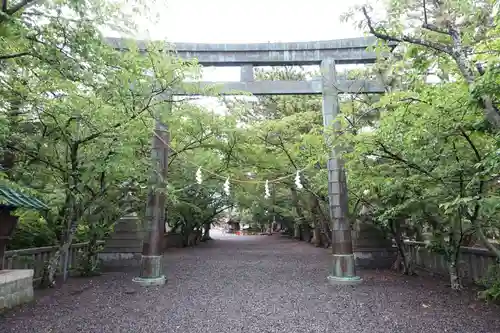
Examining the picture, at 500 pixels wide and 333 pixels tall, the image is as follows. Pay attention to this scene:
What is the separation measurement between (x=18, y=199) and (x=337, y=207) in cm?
643

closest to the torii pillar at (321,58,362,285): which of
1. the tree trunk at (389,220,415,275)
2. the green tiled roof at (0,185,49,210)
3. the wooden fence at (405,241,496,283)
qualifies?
the tree trunk at (389,220,415,275)

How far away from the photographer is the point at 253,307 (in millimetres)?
5867

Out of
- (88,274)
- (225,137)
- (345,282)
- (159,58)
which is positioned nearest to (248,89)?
(225,137)

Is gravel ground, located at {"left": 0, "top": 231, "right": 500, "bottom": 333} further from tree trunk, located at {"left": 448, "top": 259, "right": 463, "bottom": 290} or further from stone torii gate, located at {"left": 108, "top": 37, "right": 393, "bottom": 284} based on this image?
stone torii gate, located at {"left": 108, "top": 37, "right": 393, "bottom": 284}

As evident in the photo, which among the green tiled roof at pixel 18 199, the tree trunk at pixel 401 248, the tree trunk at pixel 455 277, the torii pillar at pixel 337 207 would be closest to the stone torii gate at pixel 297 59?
the torii pillar at pixel 337 207

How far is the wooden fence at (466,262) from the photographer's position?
700 cm

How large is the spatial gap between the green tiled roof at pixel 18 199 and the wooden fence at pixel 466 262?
8546 mm

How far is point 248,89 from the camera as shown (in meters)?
8.71

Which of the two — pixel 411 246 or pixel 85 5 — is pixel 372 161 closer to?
pixel 411 246

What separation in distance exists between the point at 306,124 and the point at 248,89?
11.2ft

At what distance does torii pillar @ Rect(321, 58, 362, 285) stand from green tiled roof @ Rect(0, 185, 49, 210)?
5918 millimetres

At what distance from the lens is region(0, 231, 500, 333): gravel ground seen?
4789 millimetres

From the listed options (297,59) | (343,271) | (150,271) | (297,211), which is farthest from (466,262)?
(297,211)

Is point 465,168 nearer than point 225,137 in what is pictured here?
Yes
